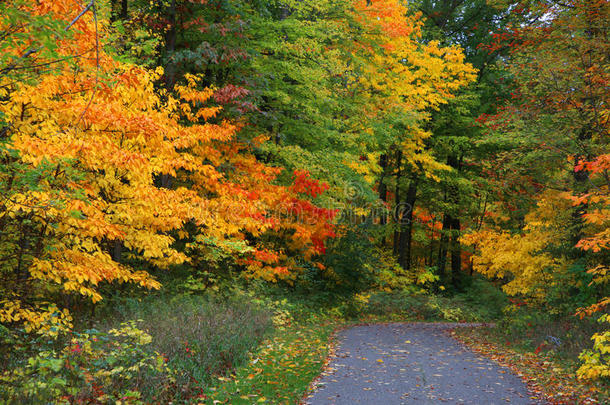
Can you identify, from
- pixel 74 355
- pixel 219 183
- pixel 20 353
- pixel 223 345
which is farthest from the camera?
pixel 219 183

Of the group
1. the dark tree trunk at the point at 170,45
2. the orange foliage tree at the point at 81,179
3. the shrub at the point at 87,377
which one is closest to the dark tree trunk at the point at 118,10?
the dark tree trunk at the point at 170,45

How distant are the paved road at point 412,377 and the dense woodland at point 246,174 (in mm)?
1133

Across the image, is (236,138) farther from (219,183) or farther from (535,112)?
(535,112)

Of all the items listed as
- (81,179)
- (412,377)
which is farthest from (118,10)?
(412,377)

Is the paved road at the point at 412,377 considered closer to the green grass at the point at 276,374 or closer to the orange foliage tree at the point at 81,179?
the green grass at the point at 276,374

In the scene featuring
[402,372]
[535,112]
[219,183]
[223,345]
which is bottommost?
[402,372]

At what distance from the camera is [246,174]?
1315 centimetres

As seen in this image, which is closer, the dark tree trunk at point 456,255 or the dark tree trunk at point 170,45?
the dark tree trunk at point 170,45

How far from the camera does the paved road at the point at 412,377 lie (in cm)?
708

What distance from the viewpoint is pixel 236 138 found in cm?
1376

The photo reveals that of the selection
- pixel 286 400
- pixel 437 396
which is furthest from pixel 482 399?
pixel 286 400

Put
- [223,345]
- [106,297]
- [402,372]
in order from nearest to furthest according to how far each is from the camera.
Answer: [223,345] → [402,372] → [106,297]

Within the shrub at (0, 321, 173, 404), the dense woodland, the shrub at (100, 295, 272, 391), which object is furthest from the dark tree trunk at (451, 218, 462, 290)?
the shrub at (0, 321, 173, 404)

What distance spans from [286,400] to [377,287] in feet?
56.2
